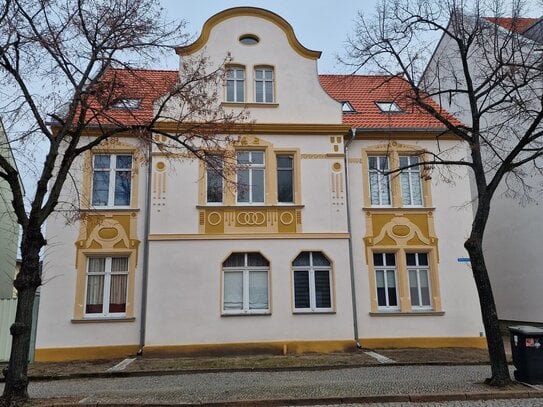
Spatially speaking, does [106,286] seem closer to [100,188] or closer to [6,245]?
[100,188]

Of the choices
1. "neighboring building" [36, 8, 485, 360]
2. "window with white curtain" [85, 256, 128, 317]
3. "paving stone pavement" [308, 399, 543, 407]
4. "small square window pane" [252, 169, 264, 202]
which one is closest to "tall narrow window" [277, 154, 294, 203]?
"neighboring building" [36, 8, 485, 360]

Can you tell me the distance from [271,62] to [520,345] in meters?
11.0

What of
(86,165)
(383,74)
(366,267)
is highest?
(383,74)

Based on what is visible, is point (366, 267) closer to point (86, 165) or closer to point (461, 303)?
point (461, 303)

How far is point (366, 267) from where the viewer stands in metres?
15.2

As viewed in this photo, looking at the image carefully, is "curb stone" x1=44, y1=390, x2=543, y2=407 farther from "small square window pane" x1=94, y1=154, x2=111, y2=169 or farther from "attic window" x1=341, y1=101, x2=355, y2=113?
"attic window" x1=341, y1=101, x2=355, y2=113

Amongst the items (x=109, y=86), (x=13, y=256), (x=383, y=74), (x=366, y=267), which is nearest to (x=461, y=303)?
(x=366, y=267)

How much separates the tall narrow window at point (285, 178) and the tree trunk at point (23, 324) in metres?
7.74

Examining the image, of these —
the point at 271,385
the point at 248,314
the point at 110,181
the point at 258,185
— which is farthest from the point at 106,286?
the point at 271,385

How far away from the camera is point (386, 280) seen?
15359mm

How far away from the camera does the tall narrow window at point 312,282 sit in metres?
14.6

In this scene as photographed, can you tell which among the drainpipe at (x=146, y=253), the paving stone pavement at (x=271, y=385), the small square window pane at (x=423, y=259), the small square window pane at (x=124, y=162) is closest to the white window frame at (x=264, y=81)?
the drainpipe at (x=146, y=253)

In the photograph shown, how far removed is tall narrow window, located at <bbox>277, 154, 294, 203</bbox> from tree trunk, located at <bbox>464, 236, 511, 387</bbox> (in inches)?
248

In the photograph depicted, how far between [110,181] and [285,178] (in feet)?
17.8
